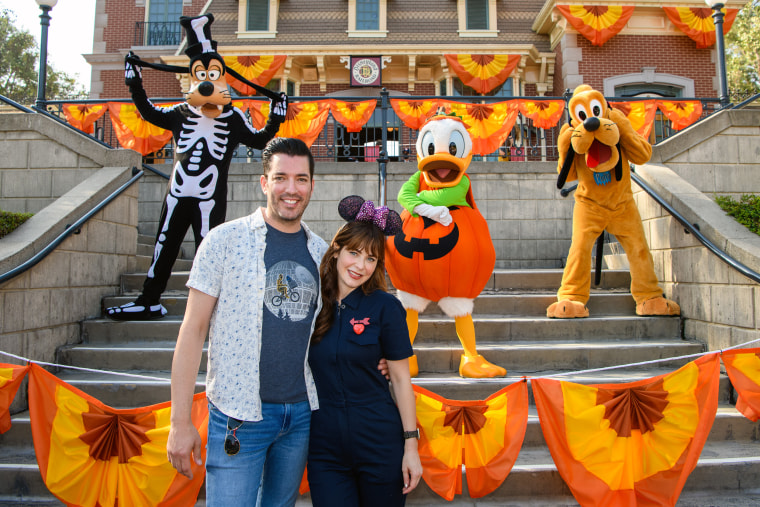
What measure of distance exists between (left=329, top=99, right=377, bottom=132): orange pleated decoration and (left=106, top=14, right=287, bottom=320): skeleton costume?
3527 millimetres

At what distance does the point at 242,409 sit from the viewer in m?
1.71

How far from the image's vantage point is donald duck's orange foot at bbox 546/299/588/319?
4602mm

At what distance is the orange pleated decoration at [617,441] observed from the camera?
9.04 feet

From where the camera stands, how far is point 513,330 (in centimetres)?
455

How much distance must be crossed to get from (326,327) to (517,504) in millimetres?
1888

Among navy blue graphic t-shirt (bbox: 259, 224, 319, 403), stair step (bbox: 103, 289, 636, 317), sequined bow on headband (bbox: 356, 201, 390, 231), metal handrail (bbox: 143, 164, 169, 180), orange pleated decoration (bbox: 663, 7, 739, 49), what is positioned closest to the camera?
navy blue graphic t-shirt (bbox: 259, 224, 319, 403)

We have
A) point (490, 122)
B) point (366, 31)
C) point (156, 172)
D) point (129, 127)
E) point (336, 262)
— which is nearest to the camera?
point (336, 262)

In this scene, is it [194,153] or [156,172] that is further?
[156,172]

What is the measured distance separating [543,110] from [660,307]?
4.48m

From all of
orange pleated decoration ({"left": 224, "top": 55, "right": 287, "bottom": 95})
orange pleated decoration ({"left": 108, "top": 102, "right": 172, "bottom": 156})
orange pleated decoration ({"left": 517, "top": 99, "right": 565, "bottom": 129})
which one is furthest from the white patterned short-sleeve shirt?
orange pleated decoration ({"left": 224, "top": 55, "right": 287, "bottom": 95})

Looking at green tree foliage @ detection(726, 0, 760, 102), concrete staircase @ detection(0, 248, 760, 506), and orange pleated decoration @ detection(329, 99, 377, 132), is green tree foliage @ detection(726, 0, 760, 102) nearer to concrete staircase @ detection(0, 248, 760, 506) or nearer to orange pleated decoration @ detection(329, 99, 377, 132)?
orange pleated decoration @ detection(329, 99, 377, 132)

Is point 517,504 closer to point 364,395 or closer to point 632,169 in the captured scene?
point 364,395

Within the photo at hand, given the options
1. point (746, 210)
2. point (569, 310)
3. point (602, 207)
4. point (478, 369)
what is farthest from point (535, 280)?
point (478, 369)

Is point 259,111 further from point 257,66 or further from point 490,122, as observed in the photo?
point 257,66
